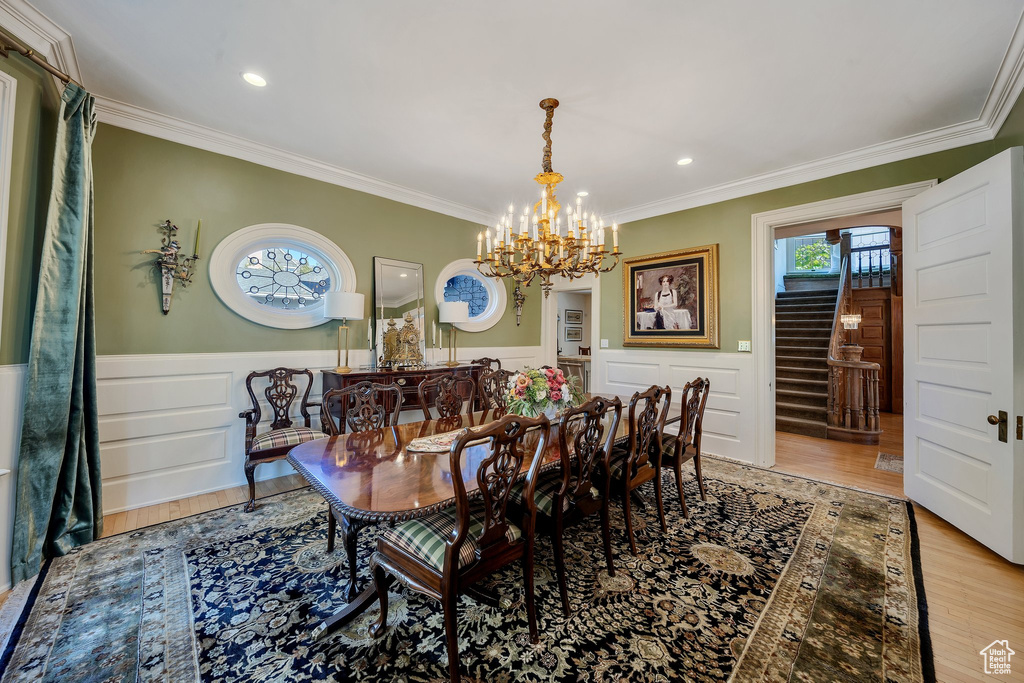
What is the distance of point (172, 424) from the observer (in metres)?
2.90

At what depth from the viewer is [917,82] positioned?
2.37 meters

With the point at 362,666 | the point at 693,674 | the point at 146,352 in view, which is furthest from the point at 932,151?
the point at 146,352

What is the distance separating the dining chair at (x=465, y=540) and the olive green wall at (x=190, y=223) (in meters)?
2.58

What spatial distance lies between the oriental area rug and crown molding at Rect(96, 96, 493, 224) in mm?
2844

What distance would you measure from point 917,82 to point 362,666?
4334 millimetres

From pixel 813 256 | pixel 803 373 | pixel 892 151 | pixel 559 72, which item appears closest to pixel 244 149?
pixel 559 72

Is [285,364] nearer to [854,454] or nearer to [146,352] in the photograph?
[146,352]

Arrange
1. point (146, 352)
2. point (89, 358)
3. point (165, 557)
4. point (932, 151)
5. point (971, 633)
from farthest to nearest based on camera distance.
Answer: point (932, 151) < point (146, 352) < point (89, 358) < point (165, 557) < point (971, 633)

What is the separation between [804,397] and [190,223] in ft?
24.0

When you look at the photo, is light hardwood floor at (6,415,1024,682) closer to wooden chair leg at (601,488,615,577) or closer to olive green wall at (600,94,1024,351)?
wooden chair leg at (601,488,615,577)

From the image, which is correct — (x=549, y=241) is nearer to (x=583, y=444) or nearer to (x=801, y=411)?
(x=583, y=444)

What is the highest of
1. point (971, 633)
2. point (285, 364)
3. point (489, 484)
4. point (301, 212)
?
point (301, 212)

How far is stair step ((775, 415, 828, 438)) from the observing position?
4.94 m

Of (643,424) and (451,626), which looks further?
(643,424)
